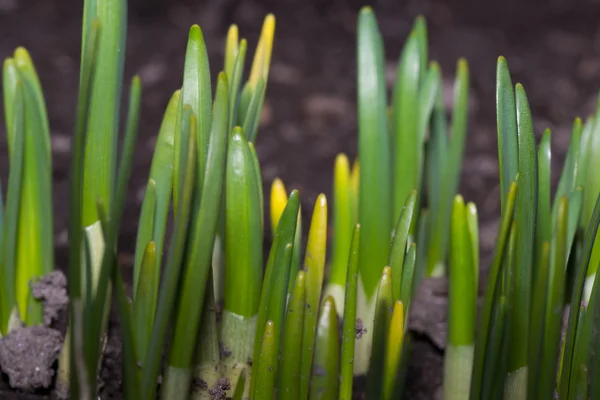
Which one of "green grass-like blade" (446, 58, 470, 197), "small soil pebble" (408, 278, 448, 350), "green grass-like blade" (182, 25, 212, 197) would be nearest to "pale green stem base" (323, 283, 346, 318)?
"small soil pebble" (408, 278, 448, 350)

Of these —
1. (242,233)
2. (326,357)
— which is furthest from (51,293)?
(326,357)

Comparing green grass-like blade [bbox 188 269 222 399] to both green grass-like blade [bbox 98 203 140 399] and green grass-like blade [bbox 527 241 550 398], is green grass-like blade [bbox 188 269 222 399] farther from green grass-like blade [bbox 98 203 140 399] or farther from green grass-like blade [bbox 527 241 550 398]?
green grass-like blade [bbox 527 241 550 398]

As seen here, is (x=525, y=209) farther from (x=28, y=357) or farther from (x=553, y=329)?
(x=28, y=357)

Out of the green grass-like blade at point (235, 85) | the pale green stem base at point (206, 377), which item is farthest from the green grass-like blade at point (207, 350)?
the green grass-like blade at point (235, 85)

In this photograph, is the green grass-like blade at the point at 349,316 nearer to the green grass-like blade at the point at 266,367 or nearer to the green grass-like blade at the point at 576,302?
the green grass-like blade at the point at 266,367

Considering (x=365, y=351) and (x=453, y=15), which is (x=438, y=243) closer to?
(x=365, y=351)

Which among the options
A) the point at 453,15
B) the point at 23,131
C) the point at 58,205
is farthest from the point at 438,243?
the point at 453,15
